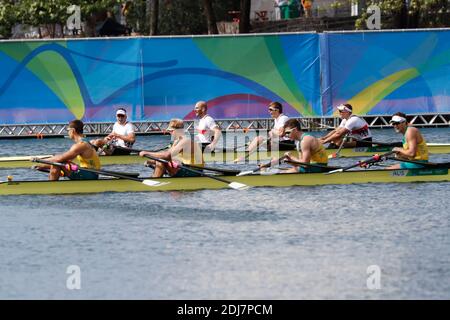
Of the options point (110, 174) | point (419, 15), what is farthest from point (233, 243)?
point (419, 15)

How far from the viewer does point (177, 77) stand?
39.2m

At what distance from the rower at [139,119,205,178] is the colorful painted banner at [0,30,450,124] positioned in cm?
1216

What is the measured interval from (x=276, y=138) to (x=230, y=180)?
6.44 metres

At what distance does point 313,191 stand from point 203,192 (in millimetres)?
2446

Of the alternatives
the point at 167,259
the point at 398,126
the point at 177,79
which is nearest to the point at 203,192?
the point at 398,126

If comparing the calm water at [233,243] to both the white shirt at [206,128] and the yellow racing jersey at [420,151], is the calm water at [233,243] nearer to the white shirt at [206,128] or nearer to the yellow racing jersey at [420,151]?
the yellow racing jersey at [420,151]

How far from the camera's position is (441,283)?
17.9 meters

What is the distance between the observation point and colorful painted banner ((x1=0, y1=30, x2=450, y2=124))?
128 feet

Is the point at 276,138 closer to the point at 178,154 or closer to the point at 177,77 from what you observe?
the point at 178,154

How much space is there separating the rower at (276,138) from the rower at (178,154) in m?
4.85

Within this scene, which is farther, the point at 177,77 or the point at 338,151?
the point at 177,77

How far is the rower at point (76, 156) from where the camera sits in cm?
2566

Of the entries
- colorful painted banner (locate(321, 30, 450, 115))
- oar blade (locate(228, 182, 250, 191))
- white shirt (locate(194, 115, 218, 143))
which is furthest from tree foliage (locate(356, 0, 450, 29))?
oar blade (locate(228, 182, 250, 191))

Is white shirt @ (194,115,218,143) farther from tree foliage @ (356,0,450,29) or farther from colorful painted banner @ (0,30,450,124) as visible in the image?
tree foliage @ (356,0,450,29)
